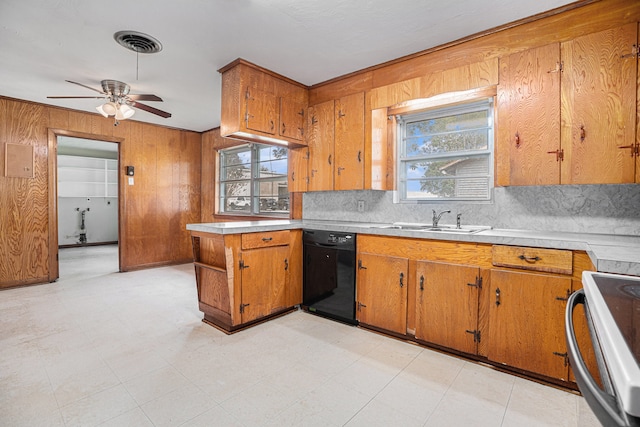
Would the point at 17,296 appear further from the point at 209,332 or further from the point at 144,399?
the point at 144,399

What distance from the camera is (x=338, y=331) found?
285 centimetres

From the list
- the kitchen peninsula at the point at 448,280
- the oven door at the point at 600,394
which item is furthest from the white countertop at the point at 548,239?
the oven door at the point at 600,394

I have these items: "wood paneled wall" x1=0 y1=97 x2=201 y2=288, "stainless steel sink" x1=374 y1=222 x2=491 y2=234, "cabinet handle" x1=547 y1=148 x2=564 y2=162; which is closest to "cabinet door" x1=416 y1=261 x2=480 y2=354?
"stainless steel sink" x1=374 y1=222 x2=491 y2=234

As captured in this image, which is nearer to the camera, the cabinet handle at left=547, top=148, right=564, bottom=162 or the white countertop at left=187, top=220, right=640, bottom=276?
the white countertop at left=187, top=220, right=640, bottom=276

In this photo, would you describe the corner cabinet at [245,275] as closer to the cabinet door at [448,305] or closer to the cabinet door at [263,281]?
the cabinet door at [263,281]

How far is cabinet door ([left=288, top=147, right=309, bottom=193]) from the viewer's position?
3775mm

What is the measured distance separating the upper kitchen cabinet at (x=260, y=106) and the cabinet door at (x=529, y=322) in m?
2.48

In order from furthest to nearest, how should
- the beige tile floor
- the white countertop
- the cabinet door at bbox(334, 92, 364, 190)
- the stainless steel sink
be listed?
1. the cabinet door at bbox(334, 92, 364, 190)
2. the stainless steel sink
3. the beige tile floor
4. the white countertop

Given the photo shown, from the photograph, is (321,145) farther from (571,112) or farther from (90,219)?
(90,219)

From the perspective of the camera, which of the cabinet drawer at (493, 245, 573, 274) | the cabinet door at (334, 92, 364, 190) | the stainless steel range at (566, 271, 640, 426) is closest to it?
the stainless steel range at (566, 271, 640, 426)

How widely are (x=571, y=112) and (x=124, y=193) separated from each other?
5.89m

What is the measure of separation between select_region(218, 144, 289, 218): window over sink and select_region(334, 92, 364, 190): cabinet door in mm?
1399

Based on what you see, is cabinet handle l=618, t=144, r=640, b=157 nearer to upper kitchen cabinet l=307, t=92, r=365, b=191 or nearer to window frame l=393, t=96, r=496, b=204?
window frame l=393, t=96, r=496, b=204

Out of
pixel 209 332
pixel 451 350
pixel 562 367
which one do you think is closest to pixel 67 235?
pixel 209 332
